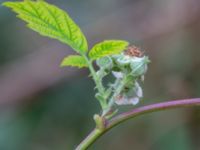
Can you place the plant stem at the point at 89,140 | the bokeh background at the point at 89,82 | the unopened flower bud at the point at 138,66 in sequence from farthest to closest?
the bokeh background at the point at 89,82
the unopened flower bud at the point at 138,66
the plant stem at the point at 89,140

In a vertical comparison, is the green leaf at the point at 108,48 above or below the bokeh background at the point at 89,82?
above

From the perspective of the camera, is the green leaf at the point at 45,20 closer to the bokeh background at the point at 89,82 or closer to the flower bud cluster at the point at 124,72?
the flower bud cluster at the point at 124,72

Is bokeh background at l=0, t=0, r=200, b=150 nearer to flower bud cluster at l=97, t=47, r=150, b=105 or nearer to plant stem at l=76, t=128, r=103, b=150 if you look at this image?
flower bud cluster at l=97, t=47, r=150, b=105

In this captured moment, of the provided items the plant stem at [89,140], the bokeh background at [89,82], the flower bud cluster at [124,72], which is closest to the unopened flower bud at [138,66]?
the flower bud cluster at [124,72]

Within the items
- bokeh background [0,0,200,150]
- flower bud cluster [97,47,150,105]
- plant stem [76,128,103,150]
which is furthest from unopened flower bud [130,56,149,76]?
bokeh background [0,0,200,150]

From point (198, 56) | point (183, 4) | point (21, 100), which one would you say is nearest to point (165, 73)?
point (198, 56)

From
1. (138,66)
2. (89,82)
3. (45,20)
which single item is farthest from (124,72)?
(89,82)

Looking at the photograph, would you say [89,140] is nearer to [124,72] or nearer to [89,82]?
[124,72]
